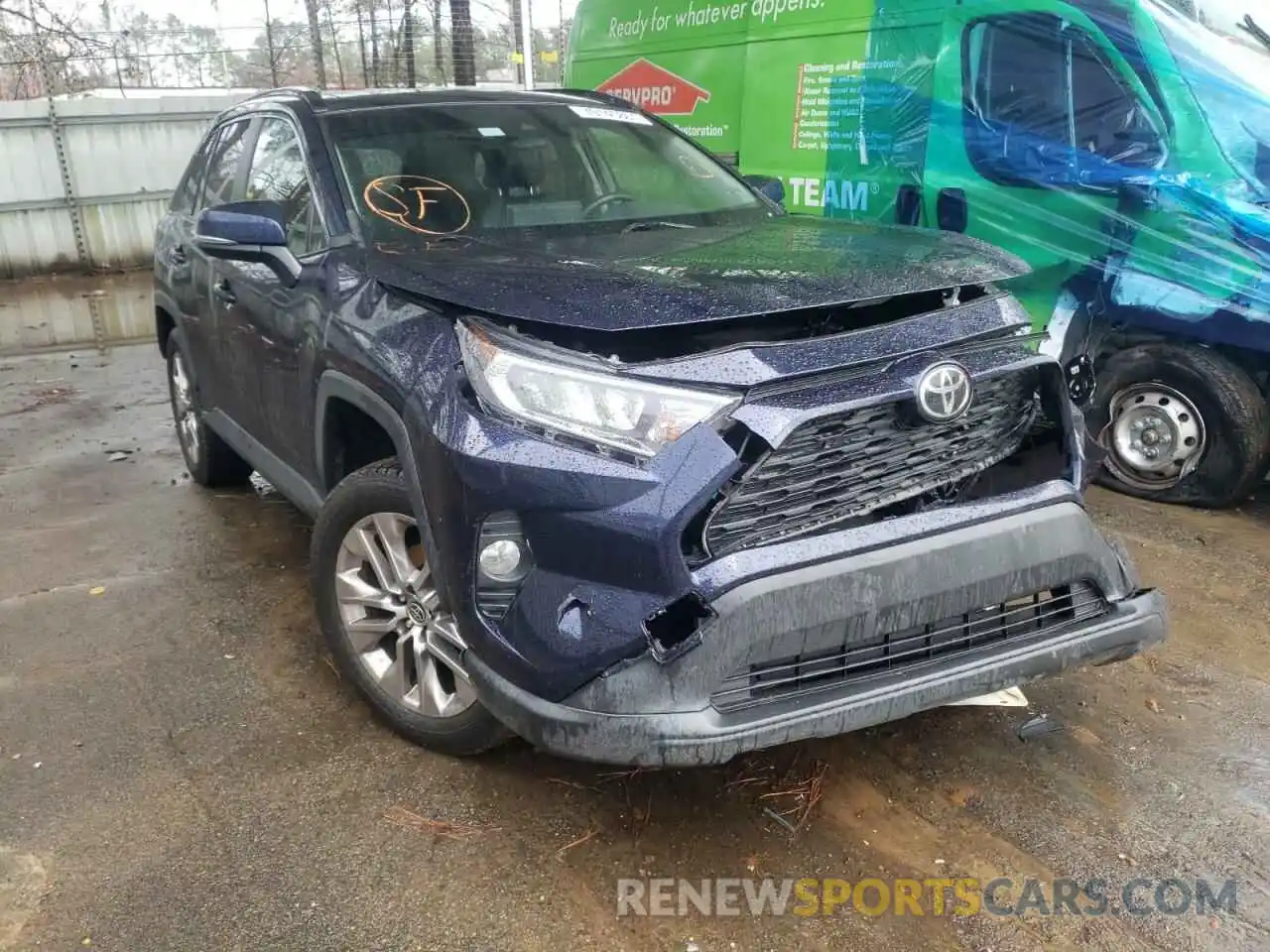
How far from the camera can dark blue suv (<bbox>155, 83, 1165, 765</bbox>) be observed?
7.37ft

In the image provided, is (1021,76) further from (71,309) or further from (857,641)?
(71,309)

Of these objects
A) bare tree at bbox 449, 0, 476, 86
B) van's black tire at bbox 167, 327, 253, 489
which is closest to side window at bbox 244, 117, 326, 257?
van's black tire at bbox 167, 327, 253, 489

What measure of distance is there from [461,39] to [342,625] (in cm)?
1138

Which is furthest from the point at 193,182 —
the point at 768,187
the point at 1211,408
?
the point at 1211,408

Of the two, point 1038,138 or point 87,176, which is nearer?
point 1038,138

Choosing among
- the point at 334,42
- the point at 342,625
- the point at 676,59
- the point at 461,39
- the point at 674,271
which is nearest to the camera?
the point at 674,271

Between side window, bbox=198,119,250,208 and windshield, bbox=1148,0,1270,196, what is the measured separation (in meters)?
3.84

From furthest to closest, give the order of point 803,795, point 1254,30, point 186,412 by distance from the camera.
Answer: point 186,412
point 1254,30
point 803,795

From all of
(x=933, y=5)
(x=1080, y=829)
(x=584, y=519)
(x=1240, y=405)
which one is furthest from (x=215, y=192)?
(x=1240, y=405)

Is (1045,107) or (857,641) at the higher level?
(1045,107)

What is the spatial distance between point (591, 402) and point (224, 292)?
2308mm

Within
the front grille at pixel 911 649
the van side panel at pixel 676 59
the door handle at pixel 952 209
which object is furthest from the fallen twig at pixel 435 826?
the van side panel at pixel 676 59

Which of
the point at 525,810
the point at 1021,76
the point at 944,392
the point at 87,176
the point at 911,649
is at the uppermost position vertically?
the point at 1021,76

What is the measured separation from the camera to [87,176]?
44.6 ft
